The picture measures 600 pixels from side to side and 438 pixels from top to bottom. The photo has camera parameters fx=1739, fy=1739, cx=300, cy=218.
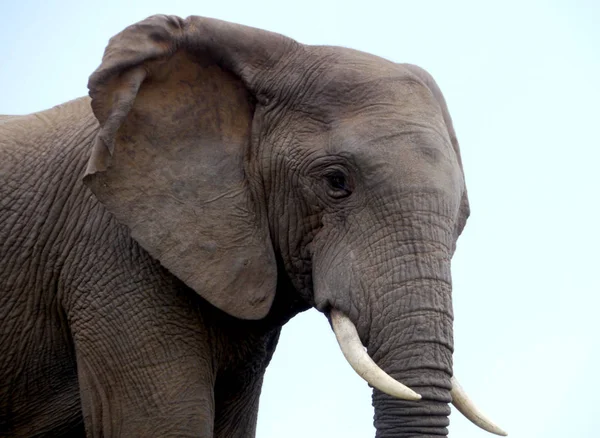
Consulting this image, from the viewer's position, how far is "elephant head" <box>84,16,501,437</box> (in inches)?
298

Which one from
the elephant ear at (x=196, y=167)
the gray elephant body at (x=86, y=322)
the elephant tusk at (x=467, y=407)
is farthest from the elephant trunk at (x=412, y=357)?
the gray elephant body at (x=86, y=322)

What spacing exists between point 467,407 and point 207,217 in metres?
1.48

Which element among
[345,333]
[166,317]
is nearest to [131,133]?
[166,317]

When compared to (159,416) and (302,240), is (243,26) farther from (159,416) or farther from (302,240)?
(159,416)

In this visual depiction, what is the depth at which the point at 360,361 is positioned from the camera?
7.43 metres

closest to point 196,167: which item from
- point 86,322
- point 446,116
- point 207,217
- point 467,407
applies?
point 207,217

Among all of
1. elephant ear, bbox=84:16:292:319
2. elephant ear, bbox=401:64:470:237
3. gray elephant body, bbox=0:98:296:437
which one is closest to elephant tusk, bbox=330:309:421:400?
elephant ear, bbox=84:16:292:319

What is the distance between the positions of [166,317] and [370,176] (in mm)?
1186

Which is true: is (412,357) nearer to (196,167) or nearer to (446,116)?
(196,167)

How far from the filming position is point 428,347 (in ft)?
24.3

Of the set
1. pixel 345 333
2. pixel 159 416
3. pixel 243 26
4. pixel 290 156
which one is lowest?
pixel 159 416

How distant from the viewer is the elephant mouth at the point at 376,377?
7289 millimetres

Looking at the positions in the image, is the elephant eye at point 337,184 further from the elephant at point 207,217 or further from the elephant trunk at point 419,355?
the elephant trunk at point 419,355

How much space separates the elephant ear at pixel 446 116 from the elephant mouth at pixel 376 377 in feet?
3.03
